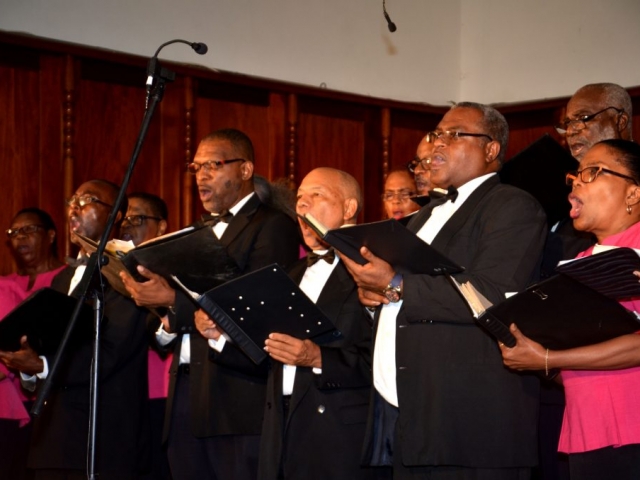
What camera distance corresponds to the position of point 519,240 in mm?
2977

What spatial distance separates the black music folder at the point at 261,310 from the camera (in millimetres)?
3175

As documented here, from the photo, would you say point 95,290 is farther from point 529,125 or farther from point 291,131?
point 529,125

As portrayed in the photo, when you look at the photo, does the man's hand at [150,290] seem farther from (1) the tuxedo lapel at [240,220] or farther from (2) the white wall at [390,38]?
(2) the white wall at [390,38]

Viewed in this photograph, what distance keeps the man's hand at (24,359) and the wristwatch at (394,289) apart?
5.89 feet

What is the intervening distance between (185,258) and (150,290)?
0.27 metres

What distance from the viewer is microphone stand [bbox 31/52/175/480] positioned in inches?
109

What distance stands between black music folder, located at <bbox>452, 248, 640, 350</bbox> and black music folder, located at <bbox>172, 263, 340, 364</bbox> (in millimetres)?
699

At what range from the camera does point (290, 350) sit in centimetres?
334

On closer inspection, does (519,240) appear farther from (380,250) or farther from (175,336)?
(175,336)

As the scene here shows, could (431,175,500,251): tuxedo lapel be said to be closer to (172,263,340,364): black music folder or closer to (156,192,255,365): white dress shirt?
(172,263,340,364): black music folder

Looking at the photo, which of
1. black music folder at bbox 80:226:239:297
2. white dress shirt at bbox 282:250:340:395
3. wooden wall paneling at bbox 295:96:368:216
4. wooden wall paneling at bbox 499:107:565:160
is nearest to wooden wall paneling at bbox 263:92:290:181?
wooden wall paneling at bbox 295:96:368:216

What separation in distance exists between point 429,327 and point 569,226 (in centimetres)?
100

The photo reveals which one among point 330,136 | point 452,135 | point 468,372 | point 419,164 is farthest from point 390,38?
point 468,372

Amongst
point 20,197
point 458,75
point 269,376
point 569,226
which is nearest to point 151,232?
point 20,197
